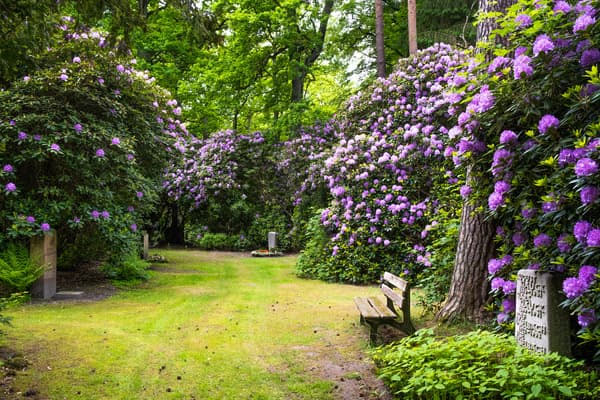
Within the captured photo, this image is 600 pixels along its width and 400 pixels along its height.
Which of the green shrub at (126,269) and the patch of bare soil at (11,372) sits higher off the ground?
the green shrub at (126,269)

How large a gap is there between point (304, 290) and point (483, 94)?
5.77 meters

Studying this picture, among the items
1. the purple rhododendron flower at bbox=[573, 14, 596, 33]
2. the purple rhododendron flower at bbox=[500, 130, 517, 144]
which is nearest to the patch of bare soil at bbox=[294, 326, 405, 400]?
the purple rhododendron flower at bbox=[500, 130, 517, 144]

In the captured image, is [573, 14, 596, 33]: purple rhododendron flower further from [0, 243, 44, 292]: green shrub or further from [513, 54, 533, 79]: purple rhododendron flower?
[0, 243, 44, 292]: green shrub

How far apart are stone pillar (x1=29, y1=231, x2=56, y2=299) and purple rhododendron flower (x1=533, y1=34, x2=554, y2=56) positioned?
7451 mm

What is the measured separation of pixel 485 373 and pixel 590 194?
1437 mm

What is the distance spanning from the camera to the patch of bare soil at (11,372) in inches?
153

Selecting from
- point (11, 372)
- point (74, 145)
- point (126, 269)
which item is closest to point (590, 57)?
point (11, 372)

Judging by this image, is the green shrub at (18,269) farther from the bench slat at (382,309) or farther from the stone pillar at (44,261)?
the bench slat at (382,309)

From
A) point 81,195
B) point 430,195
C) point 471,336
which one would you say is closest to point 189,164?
point 81,195

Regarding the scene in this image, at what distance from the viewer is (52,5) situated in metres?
4.42

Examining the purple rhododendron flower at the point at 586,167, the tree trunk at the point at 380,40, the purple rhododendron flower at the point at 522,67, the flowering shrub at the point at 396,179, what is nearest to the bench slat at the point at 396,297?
the purple rhododendron flower at the point at 586,167

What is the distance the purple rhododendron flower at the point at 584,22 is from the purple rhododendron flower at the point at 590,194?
1288 mm

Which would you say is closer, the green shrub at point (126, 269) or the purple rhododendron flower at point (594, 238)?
the purple rhododendron flower at point (594, 238)

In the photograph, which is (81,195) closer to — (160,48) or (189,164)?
(189,164)
